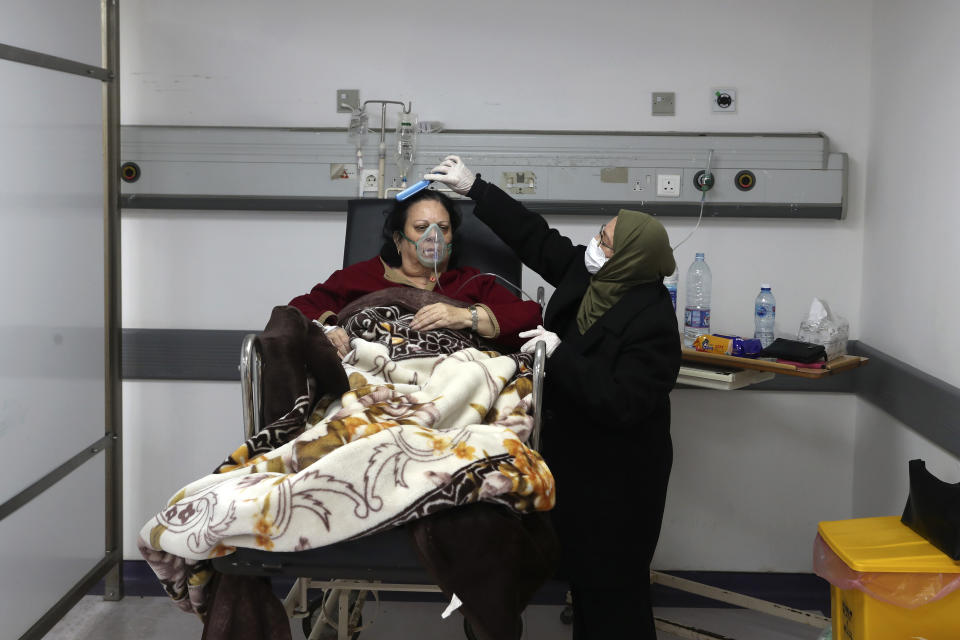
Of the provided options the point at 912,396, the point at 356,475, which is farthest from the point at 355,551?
the point at 912,396

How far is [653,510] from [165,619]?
168 cm

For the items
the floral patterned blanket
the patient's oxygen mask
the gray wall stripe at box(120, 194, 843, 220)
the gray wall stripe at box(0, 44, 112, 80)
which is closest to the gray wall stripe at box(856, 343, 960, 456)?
the gray wall stripe at box(120, 194, 843, 220)

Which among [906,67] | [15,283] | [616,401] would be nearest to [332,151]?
[15,283]

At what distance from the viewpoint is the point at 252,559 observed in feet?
5.16

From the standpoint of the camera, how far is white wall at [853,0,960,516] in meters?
2.33

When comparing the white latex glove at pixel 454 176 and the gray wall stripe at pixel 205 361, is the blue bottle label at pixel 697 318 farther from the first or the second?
A: the white latex glove at pixel 454 176

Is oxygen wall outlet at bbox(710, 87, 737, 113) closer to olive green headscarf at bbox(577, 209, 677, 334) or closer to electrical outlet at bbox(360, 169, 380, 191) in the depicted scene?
olive green headscarf at bbox(577, 209, 677, 334)

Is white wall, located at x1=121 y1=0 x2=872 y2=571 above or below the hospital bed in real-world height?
above

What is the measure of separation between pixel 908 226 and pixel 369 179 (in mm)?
1703

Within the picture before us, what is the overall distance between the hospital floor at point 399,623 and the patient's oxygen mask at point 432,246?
113 cm

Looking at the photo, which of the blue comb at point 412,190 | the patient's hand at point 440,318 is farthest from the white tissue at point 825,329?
the blue comb at point 412,190

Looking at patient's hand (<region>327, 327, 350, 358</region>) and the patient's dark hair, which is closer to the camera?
patient's hand (<region>327, 327, 350, 358</region>)

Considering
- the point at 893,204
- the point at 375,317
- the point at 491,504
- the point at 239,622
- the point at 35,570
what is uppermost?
the point at 893,204

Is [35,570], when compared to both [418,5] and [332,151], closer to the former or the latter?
[332,151]
